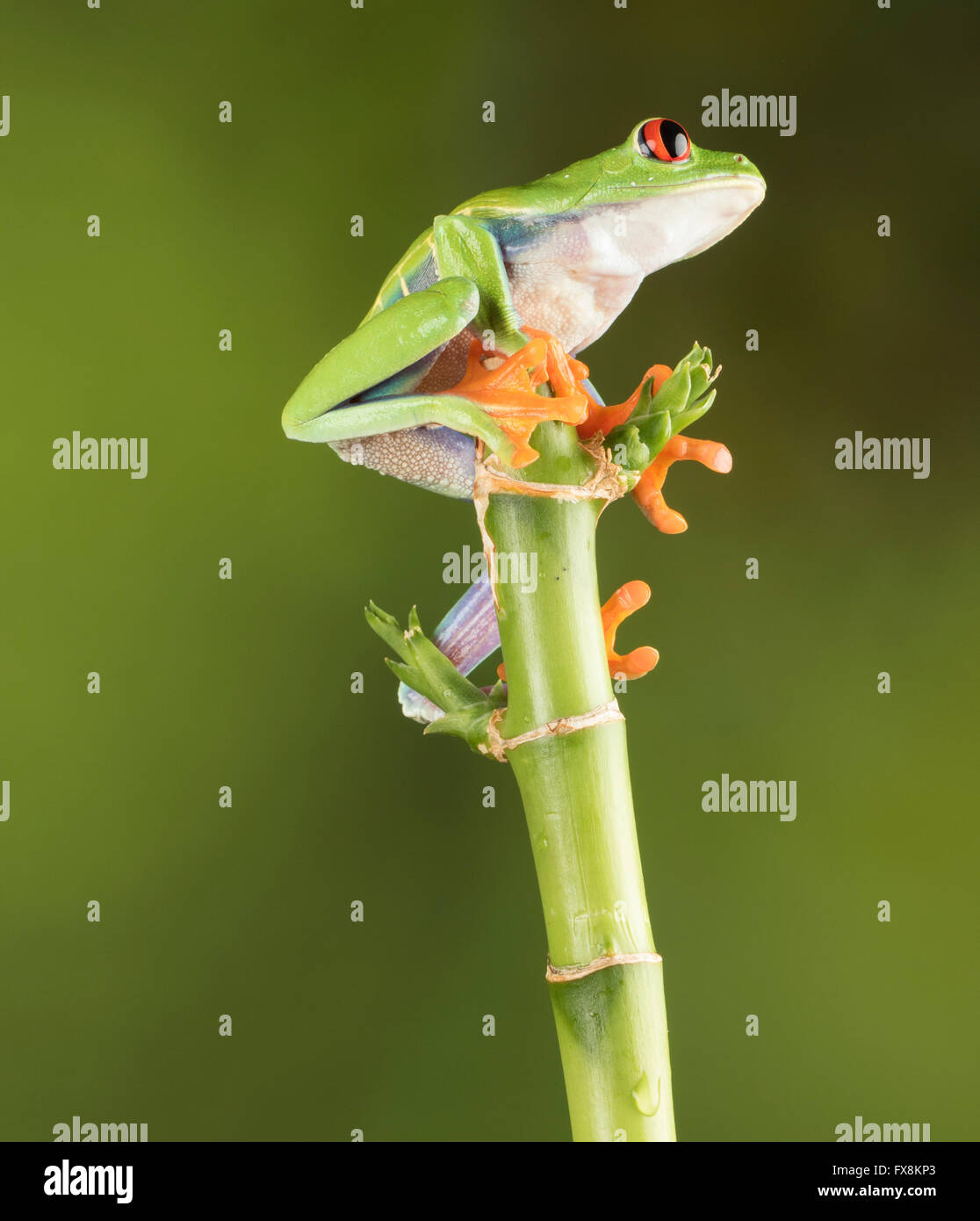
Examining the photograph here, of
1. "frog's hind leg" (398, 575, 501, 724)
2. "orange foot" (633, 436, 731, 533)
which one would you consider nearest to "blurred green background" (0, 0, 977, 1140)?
"frog's hind leg" (398, 575, 501, 724)

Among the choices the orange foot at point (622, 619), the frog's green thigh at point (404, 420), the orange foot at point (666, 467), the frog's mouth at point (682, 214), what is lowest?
the orange foot at point (622, 619)

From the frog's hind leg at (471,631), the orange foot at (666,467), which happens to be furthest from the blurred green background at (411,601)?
the orange foot at (666,467)

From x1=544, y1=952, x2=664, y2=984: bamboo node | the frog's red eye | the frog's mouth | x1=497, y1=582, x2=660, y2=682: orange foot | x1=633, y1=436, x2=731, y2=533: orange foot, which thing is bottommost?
x1=544, y1=952, x2=664, y2=984: bamboo node

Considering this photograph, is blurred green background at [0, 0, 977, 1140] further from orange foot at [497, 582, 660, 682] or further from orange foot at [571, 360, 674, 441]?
orange foot at [571, 360, 674, 441]

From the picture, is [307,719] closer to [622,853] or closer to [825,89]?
Result: [622,853]

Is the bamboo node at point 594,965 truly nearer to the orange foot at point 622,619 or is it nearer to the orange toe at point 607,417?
the orange foot at point 622,619
